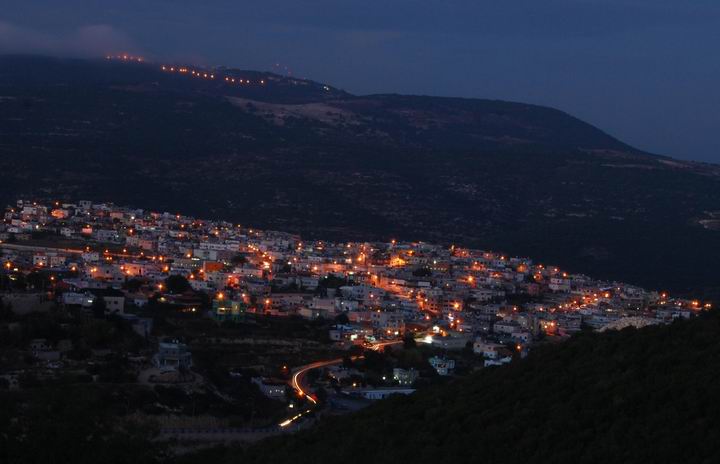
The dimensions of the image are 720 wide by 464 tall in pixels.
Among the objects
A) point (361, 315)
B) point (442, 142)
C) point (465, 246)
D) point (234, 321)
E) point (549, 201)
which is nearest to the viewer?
point (234, 321)

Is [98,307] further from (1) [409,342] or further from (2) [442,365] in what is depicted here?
(1) [409,342]

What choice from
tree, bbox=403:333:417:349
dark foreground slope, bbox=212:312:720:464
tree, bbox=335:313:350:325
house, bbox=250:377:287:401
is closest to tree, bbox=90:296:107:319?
house, bbox=250:377:287:401

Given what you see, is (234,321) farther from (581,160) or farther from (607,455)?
(581,160)

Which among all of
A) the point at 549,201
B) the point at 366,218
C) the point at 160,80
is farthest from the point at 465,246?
the point at 160,80

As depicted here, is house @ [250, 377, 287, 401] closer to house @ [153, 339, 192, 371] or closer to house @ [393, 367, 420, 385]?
house @ [153, 339, 192, 371]

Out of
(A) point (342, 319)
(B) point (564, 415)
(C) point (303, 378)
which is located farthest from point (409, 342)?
(B) point (564, 415)

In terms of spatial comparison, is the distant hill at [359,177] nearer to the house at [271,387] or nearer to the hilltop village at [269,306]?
the hilltop village at [269,306]
